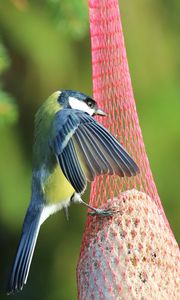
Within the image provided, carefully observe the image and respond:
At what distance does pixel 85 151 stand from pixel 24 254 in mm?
521

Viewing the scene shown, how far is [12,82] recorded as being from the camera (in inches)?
231

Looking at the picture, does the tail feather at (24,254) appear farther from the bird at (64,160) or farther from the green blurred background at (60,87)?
the green blurred background at (60,87)

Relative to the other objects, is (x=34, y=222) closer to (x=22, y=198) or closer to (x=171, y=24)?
(x=22, y=198)

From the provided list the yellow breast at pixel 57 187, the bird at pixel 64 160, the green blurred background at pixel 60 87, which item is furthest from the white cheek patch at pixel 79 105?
the green blurred background at pixel 60 87

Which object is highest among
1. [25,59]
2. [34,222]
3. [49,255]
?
[25,59]

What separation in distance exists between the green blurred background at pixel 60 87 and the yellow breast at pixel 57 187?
1432 mm

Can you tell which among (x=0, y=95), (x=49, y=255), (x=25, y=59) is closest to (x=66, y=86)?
(x=25, y=59)

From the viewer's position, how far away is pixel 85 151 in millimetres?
3822

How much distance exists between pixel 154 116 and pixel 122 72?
1.74m

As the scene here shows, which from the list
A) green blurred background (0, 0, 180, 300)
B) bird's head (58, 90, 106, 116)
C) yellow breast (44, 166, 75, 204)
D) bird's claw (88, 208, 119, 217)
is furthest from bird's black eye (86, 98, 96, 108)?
green blurred background (0, 0, 180, 300)

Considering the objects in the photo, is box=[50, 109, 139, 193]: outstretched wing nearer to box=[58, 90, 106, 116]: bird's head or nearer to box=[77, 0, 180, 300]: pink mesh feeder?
box=[58, 90, 106, 116]: bird's head

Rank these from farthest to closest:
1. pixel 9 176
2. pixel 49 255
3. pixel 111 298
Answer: pixel 49 255 → pixel 9 176 → pixel 111 298

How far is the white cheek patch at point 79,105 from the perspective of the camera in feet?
13.3

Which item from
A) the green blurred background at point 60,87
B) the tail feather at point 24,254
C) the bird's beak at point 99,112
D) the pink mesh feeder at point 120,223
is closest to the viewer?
the pink mesh feeder at point 120,223
